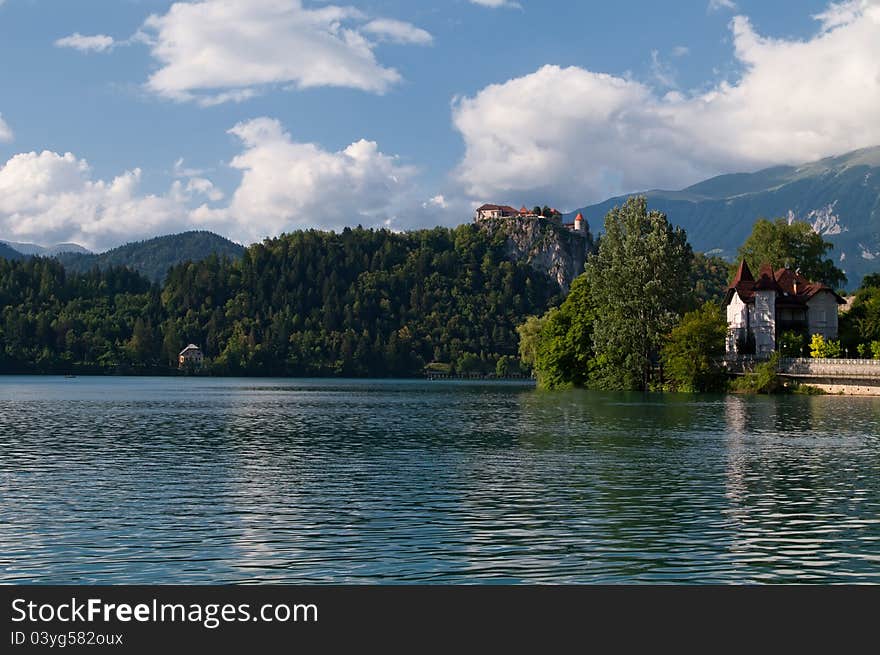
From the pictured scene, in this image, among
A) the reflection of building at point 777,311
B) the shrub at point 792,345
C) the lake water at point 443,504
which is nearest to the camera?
the lake water at point 443,504

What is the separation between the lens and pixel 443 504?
32.7 meters

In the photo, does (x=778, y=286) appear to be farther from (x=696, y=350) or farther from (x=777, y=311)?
(x=696, y=350)

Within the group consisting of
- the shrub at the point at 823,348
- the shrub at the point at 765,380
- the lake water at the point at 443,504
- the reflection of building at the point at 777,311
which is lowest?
the lake water at the point at 443,504

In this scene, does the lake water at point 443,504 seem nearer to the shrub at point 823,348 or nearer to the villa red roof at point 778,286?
the shrub at point 823,348

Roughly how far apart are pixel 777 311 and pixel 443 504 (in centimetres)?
11511

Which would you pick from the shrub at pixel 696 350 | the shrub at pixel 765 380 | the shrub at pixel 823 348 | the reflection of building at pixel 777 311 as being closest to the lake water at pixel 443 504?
the shrub at pixel 765 380

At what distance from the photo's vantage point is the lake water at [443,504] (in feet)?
76.5

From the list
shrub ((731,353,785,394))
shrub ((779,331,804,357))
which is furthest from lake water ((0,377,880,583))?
shrub ((779,331,804,357))

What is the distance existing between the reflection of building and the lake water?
75.1 m

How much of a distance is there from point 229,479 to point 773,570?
2205cm

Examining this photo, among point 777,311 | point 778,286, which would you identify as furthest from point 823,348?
point 778,286

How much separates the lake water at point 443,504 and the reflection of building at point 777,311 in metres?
75.1

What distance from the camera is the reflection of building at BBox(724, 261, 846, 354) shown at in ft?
452
